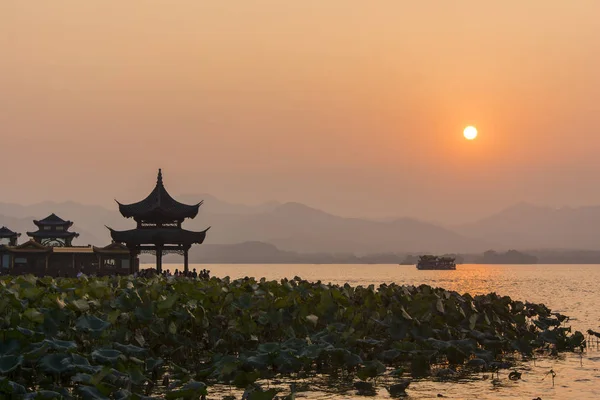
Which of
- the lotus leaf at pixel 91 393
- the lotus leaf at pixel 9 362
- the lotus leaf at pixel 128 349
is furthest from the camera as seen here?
the lotus leaf at pixel 128 349

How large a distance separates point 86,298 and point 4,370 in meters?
6.28

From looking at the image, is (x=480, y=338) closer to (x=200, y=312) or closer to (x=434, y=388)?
(x=434, y=388)

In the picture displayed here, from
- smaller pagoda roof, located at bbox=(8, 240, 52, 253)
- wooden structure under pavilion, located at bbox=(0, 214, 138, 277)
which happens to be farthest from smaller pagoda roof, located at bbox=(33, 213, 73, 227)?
smaller pagoda roof, located at bbox=(8, 240, 52, 253)

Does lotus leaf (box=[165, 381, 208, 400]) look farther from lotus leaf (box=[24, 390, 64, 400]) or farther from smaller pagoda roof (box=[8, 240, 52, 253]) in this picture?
smaller pagoda roof (box=[8, 240, 52, 253])

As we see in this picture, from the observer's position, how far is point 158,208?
2037 inches

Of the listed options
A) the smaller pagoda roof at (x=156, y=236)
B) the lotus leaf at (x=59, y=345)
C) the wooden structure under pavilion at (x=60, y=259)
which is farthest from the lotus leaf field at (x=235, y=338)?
the wooden structure under pavilion at (x=60, y=259)

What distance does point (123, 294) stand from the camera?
61.8 feet

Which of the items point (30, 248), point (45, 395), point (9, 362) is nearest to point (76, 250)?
point (30, 248)

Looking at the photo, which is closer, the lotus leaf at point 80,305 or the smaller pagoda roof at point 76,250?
the lotus leaf at point 80,305

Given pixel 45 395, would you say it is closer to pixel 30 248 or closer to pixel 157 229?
pixel 157 229

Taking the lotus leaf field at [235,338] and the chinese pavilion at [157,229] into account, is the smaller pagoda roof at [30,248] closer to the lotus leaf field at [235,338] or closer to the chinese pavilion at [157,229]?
the chinese pavilion at [157,229]

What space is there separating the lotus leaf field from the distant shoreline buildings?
28735mm

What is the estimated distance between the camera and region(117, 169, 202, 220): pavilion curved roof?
52.2 metres

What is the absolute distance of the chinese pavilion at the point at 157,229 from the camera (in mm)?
52000
